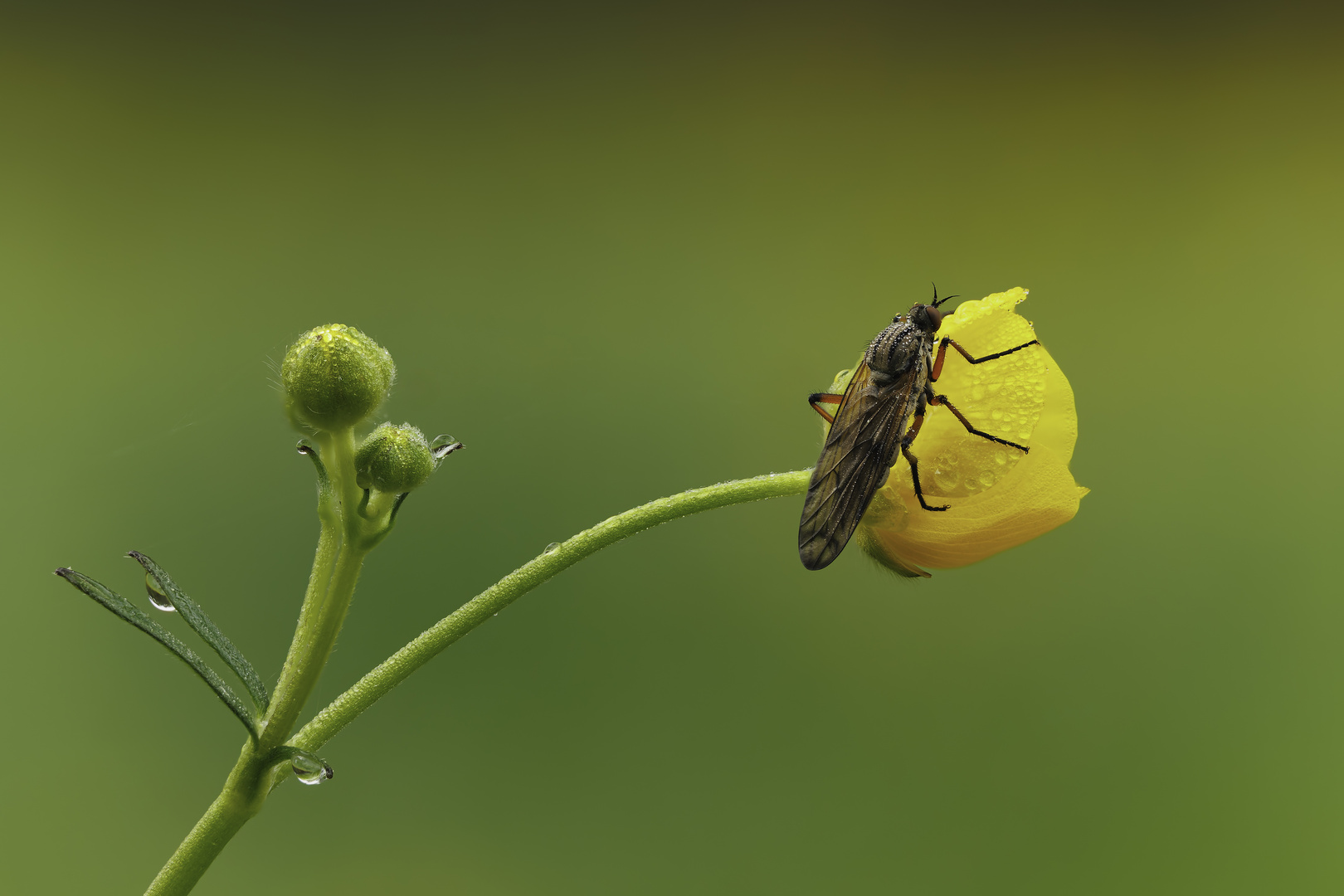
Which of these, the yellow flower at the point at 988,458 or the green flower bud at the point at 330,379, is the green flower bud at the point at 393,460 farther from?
the yellow flower at the point at 988,458

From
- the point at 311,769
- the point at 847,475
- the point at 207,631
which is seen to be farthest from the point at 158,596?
the point at 847,475

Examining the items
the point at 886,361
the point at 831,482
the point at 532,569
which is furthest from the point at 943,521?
the point at 532,569

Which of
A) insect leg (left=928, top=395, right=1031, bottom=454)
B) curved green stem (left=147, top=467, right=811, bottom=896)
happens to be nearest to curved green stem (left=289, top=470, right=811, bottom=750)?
curved green stem (left=147, top=467, right=811, bottom=896)

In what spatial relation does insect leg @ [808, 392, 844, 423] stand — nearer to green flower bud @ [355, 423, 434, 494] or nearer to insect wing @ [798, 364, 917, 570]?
insect wing @ [798, 364, 917, 570]

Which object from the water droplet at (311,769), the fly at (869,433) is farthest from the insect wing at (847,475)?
the water droplet at (311,769)

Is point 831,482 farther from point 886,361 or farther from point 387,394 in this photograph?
point 387,394

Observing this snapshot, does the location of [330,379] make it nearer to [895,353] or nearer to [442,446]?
[442,446]
